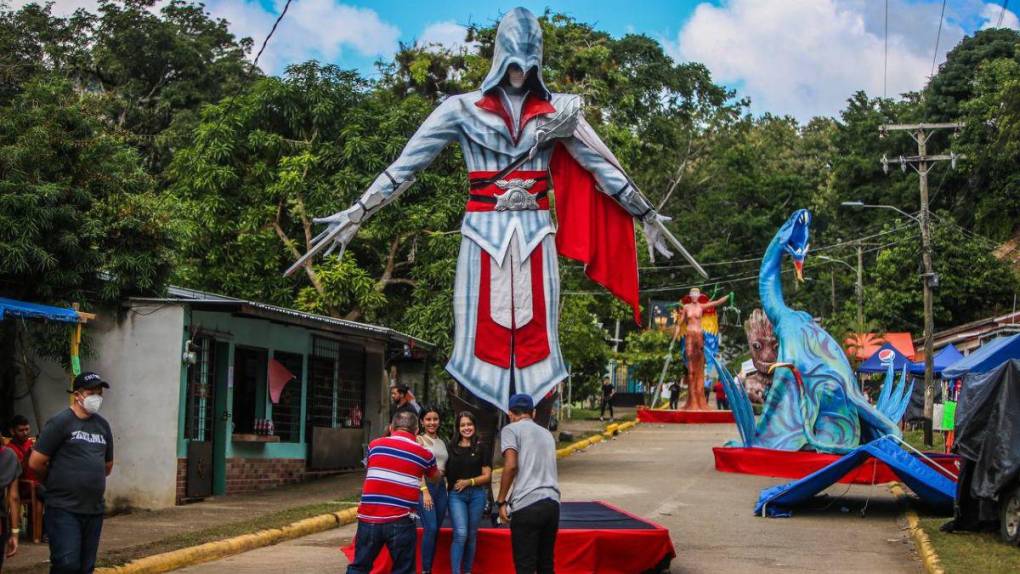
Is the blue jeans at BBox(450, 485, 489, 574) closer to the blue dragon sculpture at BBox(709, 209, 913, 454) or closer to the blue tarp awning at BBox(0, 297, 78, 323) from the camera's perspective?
the blue tarp awning at BBox(0, 297, 78, 323)

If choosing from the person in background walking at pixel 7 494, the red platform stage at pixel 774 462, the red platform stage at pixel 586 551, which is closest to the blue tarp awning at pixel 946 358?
the red platform stage at pixel 774 462

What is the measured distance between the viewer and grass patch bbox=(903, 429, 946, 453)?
27331 millimetres

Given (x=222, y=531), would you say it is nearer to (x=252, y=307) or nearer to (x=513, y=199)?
(x=252, y=307)

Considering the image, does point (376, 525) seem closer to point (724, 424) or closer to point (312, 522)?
point (312, 522)

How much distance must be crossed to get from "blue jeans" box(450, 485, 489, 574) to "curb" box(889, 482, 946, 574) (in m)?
3.88

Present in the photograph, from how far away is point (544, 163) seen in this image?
11422mm

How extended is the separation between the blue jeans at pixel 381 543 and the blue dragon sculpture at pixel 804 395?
1308 cm

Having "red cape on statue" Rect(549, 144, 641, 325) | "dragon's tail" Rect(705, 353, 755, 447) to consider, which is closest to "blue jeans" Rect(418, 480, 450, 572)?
"red cape on statue" Rect(549, 144, 641, 325)

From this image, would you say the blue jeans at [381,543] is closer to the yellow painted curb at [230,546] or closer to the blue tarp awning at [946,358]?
the yellow painted curb at [230,546]

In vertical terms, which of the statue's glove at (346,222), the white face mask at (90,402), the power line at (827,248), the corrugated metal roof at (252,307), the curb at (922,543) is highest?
the power line at (827,248)

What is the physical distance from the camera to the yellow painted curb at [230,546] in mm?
11061

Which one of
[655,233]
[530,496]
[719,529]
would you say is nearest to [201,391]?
[719,529]

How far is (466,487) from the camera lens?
10398mm

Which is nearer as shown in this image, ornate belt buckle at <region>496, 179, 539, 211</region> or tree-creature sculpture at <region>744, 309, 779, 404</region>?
ornate belt buckle at <region>496, 179, 539, 211</region>
